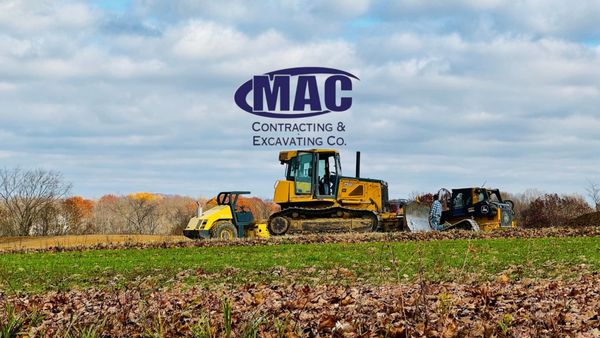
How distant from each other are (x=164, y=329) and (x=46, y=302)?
271 cm

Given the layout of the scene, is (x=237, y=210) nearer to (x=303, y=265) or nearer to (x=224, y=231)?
(x=224, y=231)

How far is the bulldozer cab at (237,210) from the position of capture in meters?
28.8

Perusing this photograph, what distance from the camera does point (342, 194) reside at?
→ 2959cm

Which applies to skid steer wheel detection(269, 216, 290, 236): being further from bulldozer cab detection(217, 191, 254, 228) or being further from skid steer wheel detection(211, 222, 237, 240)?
skid steer wheel detection(211, 222, 237, 240)

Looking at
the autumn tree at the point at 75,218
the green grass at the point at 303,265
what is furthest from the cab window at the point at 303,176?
the autumn tree at the point at 75,218

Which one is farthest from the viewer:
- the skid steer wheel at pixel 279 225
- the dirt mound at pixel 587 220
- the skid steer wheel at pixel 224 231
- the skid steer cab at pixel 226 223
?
the dirt mound at pixel 587 220

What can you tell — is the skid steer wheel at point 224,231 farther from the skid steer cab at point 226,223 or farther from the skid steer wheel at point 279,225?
the skid steer wheel at point 279,225

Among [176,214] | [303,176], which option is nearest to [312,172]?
[303,176]

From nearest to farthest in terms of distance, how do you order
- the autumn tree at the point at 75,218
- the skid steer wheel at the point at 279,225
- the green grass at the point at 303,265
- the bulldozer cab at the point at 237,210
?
the green grass at the point at 303,265 < the bulldozer cab at the point at 237,210 < the skid steer wheel at the point at 279,225 < the autumn tree at the point at 75,218

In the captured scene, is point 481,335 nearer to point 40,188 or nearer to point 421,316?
point 421,316

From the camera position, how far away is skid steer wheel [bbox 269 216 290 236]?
29.1 metres

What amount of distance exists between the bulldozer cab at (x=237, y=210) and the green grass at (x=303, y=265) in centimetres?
668

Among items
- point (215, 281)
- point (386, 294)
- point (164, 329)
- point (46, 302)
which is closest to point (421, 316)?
point (386, 294)

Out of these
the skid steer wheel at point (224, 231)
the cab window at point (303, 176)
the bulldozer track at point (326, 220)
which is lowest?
the skid steer wheel at point (224, 231)
